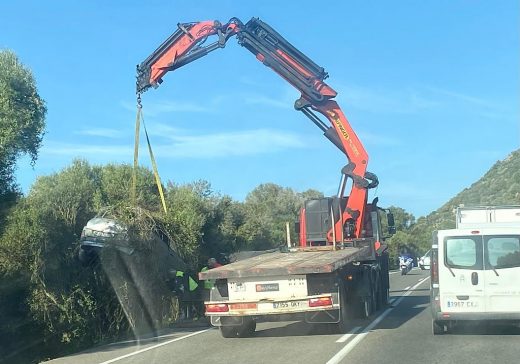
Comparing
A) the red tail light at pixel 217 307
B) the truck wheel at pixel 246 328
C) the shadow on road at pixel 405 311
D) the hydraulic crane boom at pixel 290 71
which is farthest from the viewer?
the hydraulic crane boom at pixel 290 71

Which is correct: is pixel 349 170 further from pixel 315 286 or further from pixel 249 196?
pixel 249 196

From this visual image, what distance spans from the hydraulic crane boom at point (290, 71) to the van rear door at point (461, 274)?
19.0ft

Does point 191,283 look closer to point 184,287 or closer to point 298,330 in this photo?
point 184,287

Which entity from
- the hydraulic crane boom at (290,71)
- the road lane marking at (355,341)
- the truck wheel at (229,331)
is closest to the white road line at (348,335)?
the road lane marking at (355,341)

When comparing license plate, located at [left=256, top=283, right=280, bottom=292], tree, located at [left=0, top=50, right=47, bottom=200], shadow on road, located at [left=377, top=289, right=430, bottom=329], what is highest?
tree, located at [left=0, top=50, right=47, bottom=200]

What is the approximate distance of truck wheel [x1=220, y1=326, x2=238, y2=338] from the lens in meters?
14.0

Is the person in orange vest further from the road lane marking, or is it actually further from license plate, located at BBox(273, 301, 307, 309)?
license plate, located at BBox(273, 301, 307, 309)

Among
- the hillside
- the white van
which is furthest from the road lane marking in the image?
the hillside

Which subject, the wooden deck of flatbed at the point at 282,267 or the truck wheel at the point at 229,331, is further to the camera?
the truck wheel at the point at 229,331

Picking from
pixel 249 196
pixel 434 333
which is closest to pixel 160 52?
pixel 434 333

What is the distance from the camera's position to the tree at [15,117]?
1398cm

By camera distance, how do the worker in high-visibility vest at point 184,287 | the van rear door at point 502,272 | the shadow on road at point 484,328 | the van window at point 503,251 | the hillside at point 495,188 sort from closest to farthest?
the van rear door at point 502,272 < the van window at point 503,251 < the shadow on road at point 484,328 < the worker in high-visibility vest at point 184,287 < the hillside at point 495,188

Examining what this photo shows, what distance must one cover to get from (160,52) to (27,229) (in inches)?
263

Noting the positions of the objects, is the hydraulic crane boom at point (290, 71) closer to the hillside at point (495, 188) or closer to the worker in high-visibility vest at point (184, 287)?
the worker in high-visibility vest at point (184, 287)
